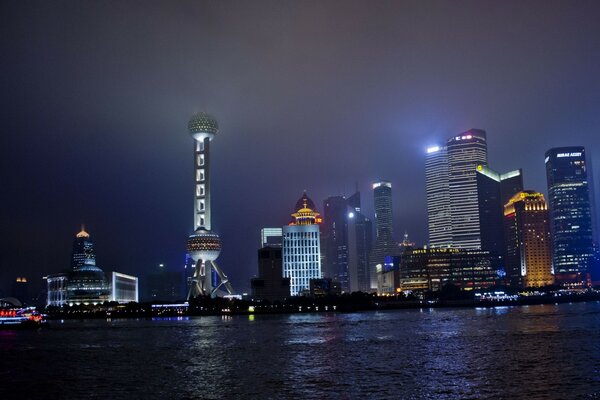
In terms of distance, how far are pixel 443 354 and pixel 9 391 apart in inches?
1931

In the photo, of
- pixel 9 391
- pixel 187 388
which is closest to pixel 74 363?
pixel 9 391

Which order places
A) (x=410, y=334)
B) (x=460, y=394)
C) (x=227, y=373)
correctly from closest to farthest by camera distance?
(x=460, y=394), (x=227, y=373), (x=410, y=334)

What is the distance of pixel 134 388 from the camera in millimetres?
60812

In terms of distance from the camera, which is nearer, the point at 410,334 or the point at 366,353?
the point at 366,353

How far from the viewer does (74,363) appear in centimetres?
8431

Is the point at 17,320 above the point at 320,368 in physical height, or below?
above

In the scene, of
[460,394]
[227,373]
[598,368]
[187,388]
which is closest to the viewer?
[460,394]

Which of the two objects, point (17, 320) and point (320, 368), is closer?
point (320, 368)

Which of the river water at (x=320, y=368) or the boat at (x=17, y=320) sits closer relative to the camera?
the river water at (x=320, y=368)

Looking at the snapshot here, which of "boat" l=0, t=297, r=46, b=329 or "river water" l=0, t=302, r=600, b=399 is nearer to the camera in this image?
"river water" l=0, t=302, r=600, b=399

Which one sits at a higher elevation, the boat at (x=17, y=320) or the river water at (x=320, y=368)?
the boat at (x=17, y=320)

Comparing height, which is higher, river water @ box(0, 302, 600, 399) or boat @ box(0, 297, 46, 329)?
boat @ box(0, 297, 46, 329)

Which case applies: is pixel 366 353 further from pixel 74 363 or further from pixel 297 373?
pixel 74 363

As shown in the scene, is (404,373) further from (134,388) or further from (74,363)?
(74,363)
